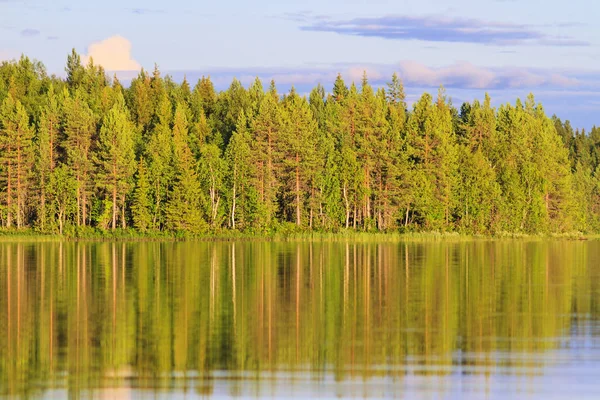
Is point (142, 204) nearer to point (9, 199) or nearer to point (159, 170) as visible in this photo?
point (159, 170)

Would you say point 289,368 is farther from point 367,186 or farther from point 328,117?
point 328,117

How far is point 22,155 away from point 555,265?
6993cm

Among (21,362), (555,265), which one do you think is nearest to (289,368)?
(21,362)

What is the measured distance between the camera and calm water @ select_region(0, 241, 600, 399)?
22359 millimetres

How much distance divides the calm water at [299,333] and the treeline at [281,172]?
57.4 m

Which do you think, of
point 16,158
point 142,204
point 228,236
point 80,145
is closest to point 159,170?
point 142,204

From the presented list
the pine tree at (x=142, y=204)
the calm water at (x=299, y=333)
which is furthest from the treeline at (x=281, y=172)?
the calm water at (x=299, y=333)

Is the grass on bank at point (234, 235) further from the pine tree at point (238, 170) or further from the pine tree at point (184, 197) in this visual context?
the pine tree at point (238, 170)

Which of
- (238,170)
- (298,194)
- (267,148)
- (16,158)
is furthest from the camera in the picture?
(267,148)

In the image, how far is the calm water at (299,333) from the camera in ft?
73.4

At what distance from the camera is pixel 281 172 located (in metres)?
117

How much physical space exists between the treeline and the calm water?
57432 mm

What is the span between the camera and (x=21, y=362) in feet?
81.2

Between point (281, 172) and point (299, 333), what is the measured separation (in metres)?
87.9
